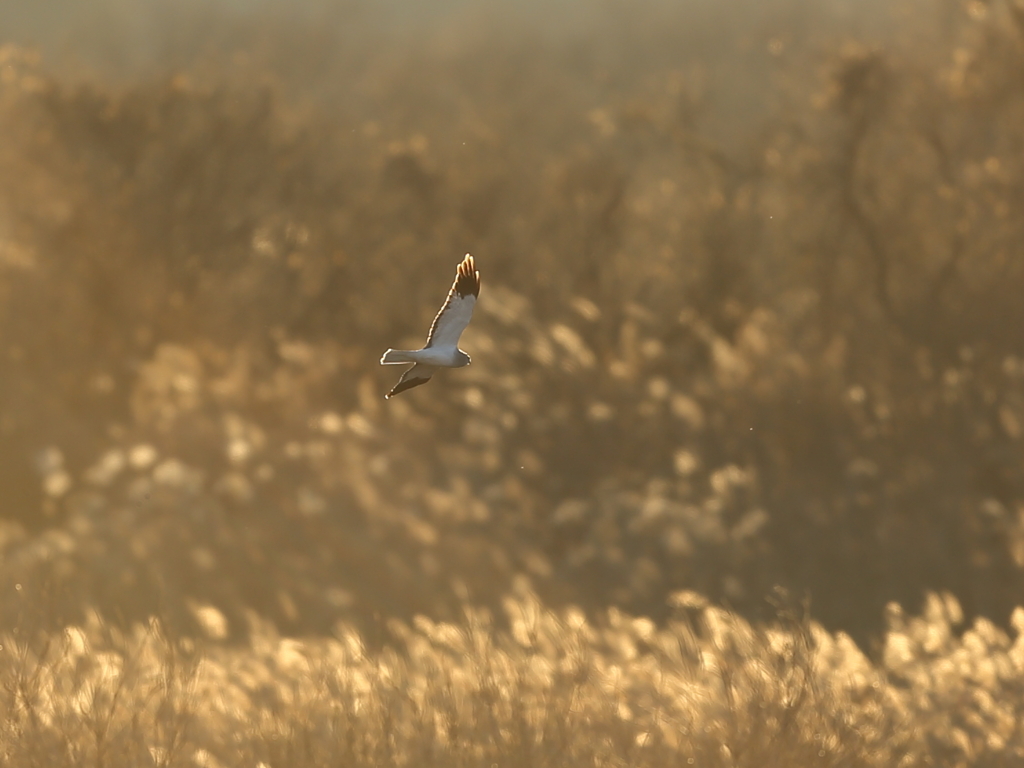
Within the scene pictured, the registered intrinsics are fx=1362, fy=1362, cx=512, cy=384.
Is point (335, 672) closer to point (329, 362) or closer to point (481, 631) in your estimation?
point (481, 631)

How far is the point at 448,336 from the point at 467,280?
647mm

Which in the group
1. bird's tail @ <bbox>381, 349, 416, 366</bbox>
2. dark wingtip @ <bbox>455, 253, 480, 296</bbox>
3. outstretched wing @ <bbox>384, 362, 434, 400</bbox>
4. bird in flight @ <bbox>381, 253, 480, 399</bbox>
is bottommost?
bird's tail @ <bbox>381, 349, 416, 366</bbox>

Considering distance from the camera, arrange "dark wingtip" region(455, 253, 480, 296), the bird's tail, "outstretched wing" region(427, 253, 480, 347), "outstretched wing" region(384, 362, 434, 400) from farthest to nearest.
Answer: "dark wingtip" region(455, 253, 480, 296)
"outstretched wing" region(427, 253, 480, 347)
"outstretched wing" region(384, 362, 434, 400)
the bird's tail

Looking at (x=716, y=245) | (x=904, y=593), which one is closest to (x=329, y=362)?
(x=716, y=245)

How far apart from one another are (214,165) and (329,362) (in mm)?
6208

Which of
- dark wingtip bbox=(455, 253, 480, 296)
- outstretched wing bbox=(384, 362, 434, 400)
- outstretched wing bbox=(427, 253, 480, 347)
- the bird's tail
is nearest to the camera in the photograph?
the bird's tail

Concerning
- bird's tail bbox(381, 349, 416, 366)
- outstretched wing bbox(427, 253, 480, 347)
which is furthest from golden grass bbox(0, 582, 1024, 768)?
bird's tail bbox(381, 349, 416, 366)

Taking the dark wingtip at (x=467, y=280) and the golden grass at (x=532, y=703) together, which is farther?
the golden grass at (x=532, y=703)

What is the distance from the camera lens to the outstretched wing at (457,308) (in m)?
13.1

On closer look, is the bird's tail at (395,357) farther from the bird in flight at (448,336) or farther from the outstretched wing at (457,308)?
the outstretched wing at (457,308)

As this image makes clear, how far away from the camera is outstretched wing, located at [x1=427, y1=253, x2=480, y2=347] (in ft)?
42.9

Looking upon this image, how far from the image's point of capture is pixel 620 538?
33.4 m

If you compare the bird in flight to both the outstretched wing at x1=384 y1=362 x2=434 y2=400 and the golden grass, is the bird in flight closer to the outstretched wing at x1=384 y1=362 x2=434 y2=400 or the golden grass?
the outstretched wing at x1=384 y1=362 x2=434 y2=400

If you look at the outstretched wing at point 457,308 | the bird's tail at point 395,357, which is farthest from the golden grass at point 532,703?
the bird's tail at point 395,357
